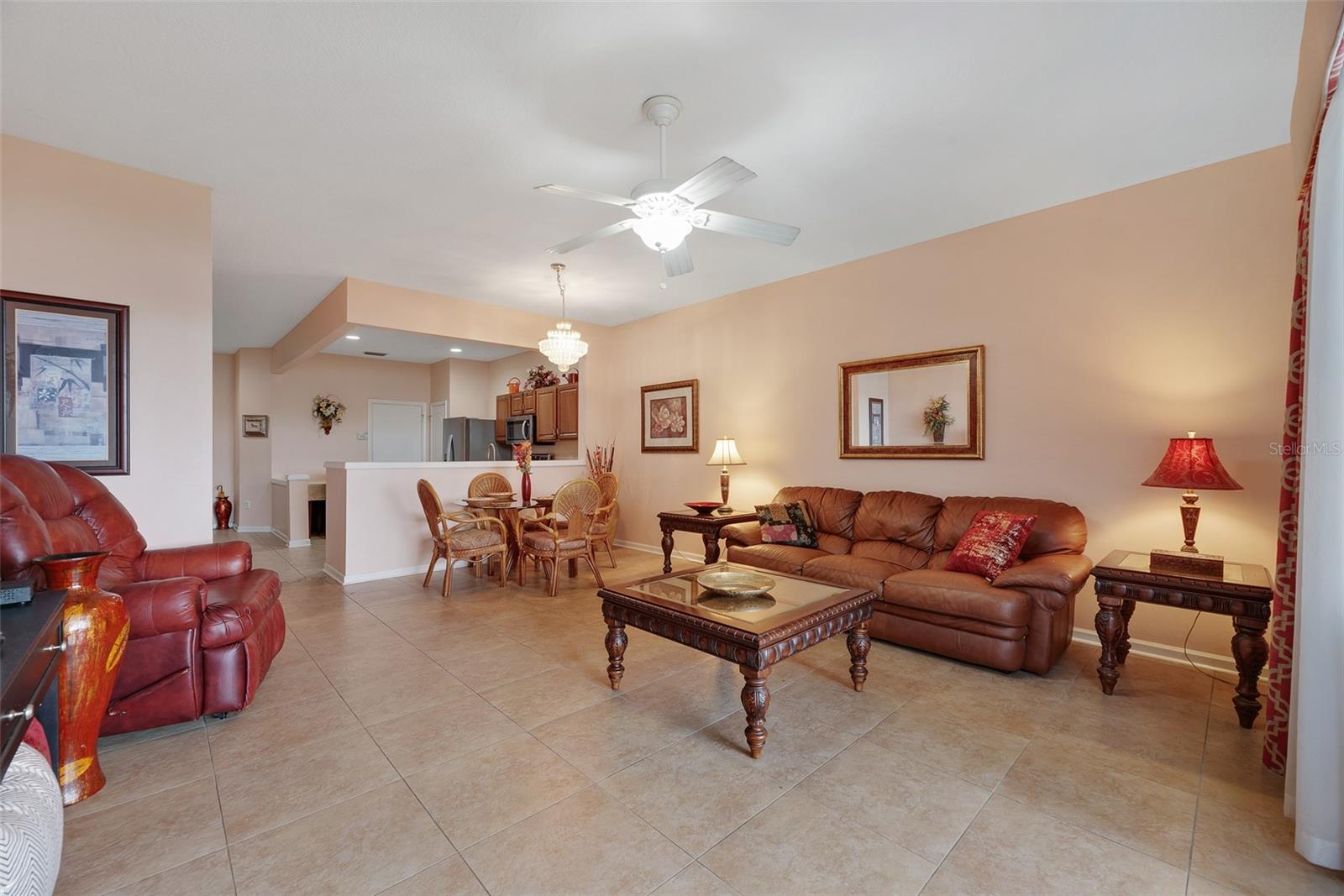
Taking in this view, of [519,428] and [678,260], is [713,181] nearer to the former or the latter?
[678,260]

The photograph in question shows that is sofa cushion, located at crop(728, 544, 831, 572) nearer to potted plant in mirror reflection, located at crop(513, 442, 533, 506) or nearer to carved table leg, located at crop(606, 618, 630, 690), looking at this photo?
carved table leg, located at crop(606, 618, 630, 690)

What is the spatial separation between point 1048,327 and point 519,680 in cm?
381

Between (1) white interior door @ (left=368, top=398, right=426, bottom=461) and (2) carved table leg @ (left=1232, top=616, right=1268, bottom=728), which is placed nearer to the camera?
(2) carved table leg @ (left=1232, top=616, right=1268, bottom=728)

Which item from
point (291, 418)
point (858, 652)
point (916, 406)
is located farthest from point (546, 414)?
point (858, 652)

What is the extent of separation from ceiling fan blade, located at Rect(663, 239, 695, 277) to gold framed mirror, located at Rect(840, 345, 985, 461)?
2048mm

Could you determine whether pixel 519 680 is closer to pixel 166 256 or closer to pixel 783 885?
pixel 783 885

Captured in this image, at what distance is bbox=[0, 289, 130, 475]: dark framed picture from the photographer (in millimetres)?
2775

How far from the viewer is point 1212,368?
121 inches

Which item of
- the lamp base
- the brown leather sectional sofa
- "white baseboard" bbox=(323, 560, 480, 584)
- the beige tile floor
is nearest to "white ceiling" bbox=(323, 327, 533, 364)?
"white baseboard" bbox=(323, 560, 480, 584)

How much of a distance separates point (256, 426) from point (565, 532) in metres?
6.07

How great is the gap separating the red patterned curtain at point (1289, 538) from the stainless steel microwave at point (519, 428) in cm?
684

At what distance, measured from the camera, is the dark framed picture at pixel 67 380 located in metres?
2.78

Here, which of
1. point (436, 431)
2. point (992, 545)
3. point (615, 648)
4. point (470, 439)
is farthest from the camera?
point (436, 431)

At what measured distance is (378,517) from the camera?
5.20 m
